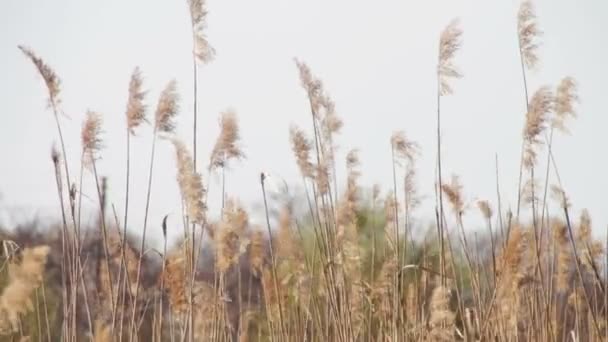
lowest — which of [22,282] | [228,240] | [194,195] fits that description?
[22,282]

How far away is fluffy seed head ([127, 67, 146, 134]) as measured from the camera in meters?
2.90

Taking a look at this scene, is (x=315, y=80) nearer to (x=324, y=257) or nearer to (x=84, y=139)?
(x=324, y=257)

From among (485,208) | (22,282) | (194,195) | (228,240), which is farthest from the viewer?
(485,208)

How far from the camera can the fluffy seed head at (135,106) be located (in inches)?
114

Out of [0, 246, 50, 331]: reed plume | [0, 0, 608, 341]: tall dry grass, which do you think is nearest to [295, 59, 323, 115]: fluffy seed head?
[0, 0, 608, 341]: tall dry grass

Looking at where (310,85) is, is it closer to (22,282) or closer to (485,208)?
(485,208)

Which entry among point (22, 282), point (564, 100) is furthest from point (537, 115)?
point (22, 282)

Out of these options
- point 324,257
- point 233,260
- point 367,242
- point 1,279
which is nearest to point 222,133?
point 233,260

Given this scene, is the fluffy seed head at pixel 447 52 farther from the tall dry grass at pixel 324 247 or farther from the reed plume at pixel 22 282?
the reed plume at pixel 22 282

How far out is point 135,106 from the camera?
2934 millimetres

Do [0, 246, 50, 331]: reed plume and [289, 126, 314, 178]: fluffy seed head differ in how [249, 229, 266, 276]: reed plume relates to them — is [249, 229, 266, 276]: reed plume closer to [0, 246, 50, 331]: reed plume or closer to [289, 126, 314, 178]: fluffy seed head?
[289, 126, 314, 178]: fluffy seed head

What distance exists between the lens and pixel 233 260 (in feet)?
9.65

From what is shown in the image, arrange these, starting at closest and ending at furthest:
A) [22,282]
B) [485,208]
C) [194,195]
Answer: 1. [22,282]
2. [194,195]
3. [485,208]

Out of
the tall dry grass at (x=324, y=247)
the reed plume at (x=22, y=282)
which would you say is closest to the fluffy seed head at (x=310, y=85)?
the tall dry grass at (x=324, y=247)
